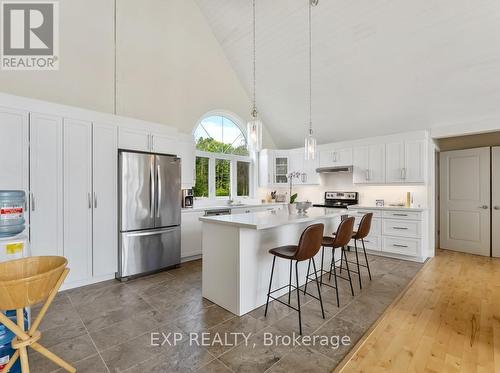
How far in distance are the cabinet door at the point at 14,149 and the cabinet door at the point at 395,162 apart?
5.77 m

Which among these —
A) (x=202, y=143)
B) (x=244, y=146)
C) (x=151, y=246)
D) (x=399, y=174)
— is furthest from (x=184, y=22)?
(x=399, y=174)

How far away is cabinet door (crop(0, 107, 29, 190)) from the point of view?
2775mm

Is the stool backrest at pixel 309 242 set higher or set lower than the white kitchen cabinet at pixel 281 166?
lower

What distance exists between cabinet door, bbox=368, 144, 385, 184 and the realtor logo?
5650 millimetres

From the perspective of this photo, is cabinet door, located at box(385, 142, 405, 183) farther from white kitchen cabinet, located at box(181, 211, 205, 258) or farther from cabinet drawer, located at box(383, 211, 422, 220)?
white kitchen cabinet, located at box(181, 211, 205, 258)

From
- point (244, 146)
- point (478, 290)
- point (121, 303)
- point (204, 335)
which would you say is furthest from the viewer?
point (244, 146)

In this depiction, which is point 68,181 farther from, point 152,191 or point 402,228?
point 402,228

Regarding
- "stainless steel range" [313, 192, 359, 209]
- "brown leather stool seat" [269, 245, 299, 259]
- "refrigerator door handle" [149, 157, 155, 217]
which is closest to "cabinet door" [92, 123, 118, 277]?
"refrigerator door handle" [149, 157, 155, 217]

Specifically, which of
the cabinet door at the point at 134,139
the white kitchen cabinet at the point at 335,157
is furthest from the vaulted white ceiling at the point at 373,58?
the cabinet door at the point at 134,139

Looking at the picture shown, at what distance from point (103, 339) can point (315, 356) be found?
5.88ft

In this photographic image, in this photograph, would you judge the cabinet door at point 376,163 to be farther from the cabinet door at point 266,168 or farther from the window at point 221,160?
the window at point 221,160

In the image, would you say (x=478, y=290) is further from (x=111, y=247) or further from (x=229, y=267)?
(x=111, y=247)

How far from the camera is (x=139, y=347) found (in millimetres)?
2080

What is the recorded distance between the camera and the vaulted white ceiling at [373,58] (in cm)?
352
